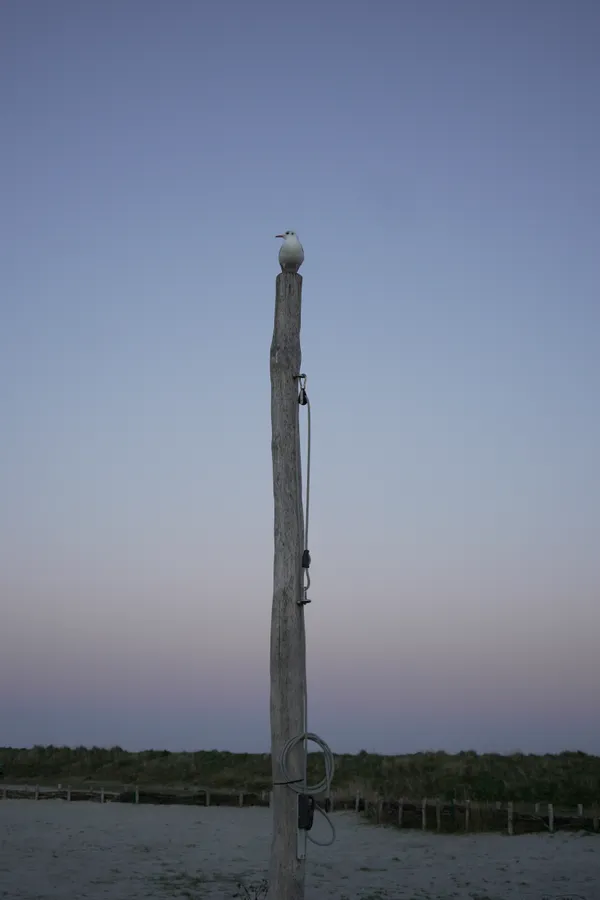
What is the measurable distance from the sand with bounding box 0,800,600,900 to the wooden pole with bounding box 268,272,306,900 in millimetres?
6682

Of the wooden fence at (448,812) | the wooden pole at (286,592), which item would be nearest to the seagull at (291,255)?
the wooden pole at (286,592)

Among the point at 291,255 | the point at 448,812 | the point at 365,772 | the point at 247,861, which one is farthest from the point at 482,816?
the point at 291,255

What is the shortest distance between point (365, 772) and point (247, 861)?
862 cm

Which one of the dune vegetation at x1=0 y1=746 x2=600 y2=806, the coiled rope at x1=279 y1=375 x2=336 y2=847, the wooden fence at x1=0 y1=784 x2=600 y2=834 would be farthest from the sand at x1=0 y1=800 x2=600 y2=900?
the coiled rope at x1=279 y1=375 x2=336 y2=847

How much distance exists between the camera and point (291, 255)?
21.3 feet

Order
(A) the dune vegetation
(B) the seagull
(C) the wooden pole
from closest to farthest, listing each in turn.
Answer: (C) the wooden pole < (B) the seagull < (A) the dune vegetation

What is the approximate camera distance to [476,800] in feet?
60.0

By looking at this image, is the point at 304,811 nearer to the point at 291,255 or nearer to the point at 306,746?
the point at 306,746

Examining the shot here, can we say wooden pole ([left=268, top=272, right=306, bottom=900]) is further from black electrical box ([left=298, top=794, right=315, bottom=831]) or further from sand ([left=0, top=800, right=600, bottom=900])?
sand ([left=0, top=800, right=600, bottom=900])

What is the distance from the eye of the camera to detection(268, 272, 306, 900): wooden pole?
5.75 metres

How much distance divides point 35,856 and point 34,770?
12.7 meters

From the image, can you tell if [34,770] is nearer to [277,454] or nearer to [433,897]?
[433,897]

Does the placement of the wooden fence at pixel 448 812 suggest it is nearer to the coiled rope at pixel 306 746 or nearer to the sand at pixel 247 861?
the sand at pixel 247 861

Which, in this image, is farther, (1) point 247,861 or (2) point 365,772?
(2) point 365,772
